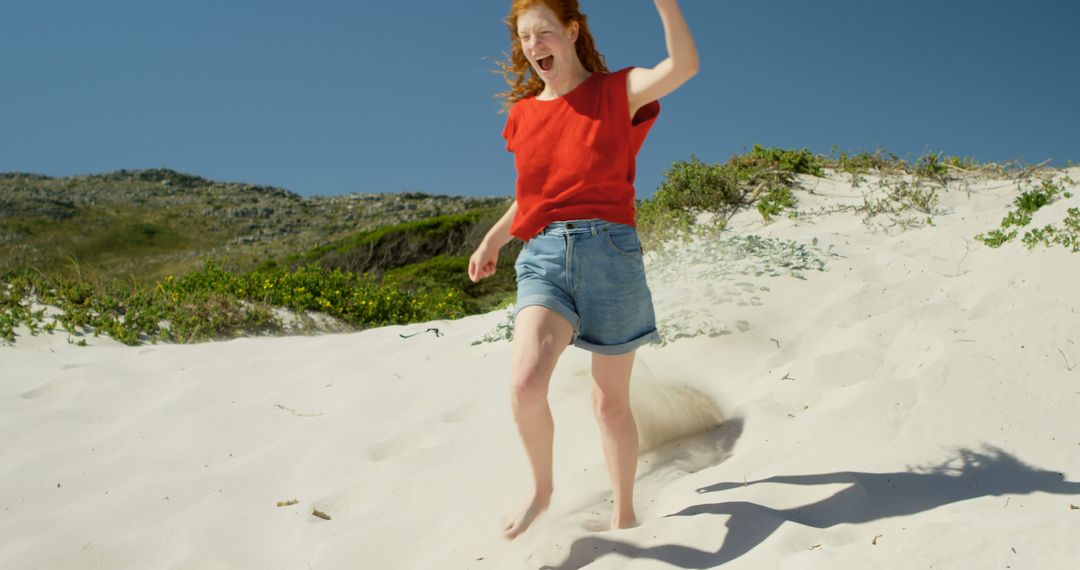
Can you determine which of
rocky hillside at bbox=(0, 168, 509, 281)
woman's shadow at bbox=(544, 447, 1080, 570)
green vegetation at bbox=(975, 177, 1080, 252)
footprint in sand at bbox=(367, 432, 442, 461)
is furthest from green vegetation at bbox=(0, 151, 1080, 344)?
rocky hillside at bbox=(0, 168, 509, 281)

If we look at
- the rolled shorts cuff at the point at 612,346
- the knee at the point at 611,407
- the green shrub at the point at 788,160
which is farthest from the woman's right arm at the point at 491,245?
the green shrub at the point at 788,160

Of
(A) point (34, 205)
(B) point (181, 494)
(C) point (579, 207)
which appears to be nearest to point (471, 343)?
(B) point (181, 494)

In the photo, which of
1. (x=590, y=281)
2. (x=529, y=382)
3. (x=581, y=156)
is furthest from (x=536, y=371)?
(x=581, y=156)

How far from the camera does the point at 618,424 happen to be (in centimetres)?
288

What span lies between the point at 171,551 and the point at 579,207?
214 cm

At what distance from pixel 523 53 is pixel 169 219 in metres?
29.9

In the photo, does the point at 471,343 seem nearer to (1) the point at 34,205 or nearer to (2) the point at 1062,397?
(2) the point at 1062,397

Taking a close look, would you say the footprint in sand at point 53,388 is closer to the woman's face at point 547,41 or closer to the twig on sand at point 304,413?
the twig on sand at point 304,413

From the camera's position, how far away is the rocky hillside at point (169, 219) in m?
23.1

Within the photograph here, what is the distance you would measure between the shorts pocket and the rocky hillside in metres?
16.9

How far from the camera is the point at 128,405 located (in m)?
4.93

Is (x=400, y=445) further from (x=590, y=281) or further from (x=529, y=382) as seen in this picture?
(x=590, y=281)

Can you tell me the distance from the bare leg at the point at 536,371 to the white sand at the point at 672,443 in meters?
0.35

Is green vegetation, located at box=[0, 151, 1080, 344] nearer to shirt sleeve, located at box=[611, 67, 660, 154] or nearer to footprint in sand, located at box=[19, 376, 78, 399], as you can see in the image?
footprint in sand, located at box=[19, 376, 78, 399]
